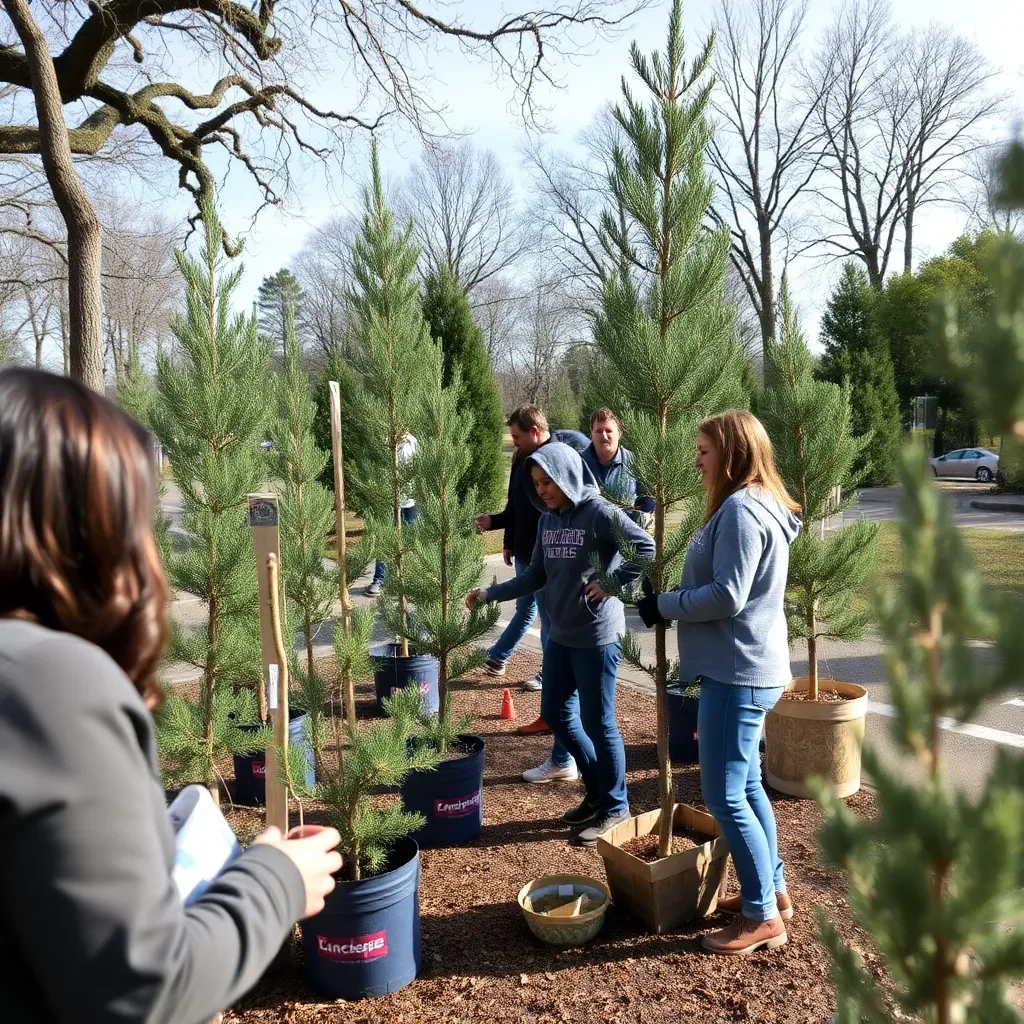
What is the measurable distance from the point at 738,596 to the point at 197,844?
6.83 ft

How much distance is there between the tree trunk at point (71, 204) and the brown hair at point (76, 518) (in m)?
3.84

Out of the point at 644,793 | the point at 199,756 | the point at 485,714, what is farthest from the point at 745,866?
the point at 485,714

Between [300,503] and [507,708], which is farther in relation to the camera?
[507,708]

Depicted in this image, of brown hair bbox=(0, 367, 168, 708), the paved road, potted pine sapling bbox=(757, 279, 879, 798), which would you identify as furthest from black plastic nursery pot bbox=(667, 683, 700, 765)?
brown hair bbox=(0, 367, 168, 708)

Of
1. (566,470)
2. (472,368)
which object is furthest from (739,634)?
(472,368)

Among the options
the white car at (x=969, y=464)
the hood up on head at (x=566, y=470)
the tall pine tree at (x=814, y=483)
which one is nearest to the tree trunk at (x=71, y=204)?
the hood up on head at (x=566, y=470)

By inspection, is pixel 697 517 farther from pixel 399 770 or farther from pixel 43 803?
pixel 43 803

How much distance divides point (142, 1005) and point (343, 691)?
9.00ft

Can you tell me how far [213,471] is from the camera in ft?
12.2

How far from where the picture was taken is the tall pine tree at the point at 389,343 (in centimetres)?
517

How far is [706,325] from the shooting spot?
3373mm

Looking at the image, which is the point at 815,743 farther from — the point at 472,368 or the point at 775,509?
the point at 472,368

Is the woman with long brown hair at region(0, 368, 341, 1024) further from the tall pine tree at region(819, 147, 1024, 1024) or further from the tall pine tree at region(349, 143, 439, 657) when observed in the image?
the tall pine tree at region(349, 143, 439, 657)

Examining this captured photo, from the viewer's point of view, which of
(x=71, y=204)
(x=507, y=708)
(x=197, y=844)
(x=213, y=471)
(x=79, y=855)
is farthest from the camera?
(x=507, y=708)
